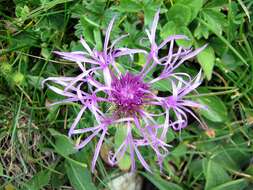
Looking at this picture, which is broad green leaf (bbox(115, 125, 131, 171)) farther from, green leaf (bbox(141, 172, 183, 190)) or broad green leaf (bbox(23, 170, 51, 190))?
broad green leaf (bbox(23, 170, 51, 190))

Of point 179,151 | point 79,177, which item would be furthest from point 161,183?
point 79,177

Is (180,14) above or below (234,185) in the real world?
above

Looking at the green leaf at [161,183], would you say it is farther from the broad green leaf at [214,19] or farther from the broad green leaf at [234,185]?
the broad green leaf at [214,19]

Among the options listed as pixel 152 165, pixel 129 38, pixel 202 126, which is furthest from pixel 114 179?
pixel 129 38

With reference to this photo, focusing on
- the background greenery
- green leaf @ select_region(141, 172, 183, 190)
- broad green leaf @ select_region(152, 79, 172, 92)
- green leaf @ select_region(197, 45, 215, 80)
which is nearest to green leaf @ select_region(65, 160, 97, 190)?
the background greenery

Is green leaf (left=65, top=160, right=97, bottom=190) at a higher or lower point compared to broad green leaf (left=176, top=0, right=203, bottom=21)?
lower

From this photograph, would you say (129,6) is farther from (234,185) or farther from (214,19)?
(234,185)

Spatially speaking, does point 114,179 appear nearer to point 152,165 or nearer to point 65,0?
point 152,165
